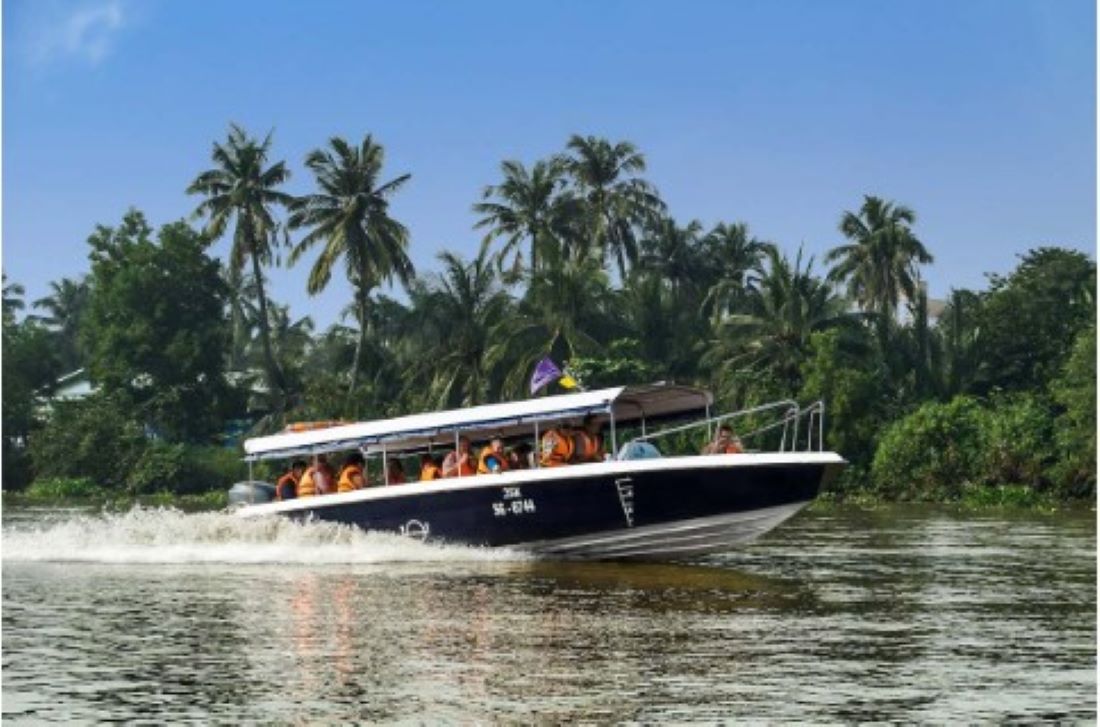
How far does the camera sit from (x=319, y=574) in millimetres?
23172

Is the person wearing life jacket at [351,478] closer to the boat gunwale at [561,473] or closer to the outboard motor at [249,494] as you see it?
the boat gunwale at [561,473]

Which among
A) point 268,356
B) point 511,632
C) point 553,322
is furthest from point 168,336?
point 511,632

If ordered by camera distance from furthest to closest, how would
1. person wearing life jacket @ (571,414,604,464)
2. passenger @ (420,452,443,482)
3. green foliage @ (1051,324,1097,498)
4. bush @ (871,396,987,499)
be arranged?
bush @ (871,396,987,499) → green foliage @ (1051,324,1097,498) → passenger @ (420,452,443,482) → person wearing life jacket @ (571,414,604,464)

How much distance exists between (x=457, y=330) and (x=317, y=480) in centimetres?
3811

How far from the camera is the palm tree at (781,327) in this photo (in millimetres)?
58031

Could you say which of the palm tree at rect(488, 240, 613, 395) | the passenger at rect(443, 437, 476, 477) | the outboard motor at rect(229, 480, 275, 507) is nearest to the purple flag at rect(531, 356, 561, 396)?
the passenger at rect(443, 437, 476, 477)

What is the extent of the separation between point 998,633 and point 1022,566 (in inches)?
315

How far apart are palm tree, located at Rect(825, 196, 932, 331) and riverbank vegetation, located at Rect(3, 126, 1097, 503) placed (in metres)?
0.08

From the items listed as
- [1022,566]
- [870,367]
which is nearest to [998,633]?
[1022,566]

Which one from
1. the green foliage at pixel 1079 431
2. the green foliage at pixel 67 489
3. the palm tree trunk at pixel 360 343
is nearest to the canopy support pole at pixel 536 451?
the green foliage at pixel 1079 431

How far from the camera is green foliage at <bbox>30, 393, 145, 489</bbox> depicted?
232 ft

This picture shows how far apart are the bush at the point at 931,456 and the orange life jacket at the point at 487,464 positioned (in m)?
28.9

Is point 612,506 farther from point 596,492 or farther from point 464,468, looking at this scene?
point 464,468

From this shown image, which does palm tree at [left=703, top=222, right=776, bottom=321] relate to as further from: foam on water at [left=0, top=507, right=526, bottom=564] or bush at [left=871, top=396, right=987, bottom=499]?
foam on water at [left=0, top=507, right=526, bottom=564]
